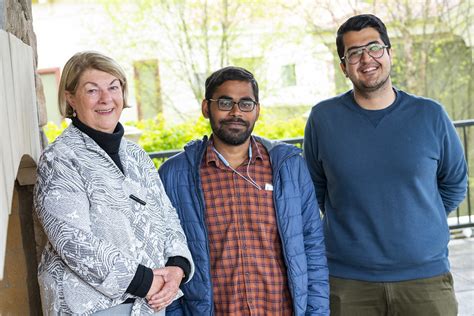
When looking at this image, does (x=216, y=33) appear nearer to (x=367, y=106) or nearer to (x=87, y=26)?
(x=87, y=26)

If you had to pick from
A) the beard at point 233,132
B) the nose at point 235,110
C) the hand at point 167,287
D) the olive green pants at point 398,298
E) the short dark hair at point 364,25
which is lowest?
the olive green pants at point 398,298

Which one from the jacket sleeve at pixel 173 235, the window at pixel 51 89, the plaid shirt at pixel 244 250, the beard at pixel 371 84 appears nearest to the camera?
the jacket sleeve at pixel 173 235

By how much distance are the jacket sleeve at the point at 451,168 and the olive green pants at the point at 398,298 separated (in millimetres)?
304

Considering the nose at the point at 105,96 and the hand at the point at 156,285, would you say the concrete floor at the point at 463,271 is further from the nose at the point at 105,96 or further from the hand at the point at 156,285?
the nose at the point at 105,96

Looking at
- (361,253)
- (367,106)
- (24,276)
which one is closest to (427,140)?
(367,106)

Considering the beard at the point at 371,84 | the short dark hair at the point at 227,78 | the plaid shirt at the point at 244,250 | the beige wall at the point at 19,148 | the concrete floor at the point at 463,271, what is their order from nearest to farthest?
the beige wall at the point at 19,148, the plaid shirt at the point at 244,250, the short dark hair at the point at 227,78, the beard at the point at 371,84, the concrete floor at the point at 463,271

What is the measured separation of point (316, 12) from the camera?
39.3ft

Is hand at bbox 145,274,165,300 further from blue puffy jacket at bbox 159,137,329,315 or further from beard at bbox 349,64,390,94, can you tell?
beard at bbox 349,64,390,94

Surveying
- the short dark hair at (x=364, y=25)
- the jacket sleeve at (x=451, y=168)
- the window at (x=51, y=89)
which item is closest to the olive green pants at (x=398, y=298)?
the jacket sleeve at (x=451, y=168)

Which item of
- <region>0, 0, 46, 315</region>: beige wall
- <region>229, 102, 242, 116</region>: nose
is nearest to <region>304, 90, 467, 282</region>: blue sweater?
<region>229, 102, 242, 116</region>: nose

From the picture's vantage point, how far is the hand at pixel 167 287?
6.96 ft

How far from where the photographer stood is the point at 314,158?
276 cm

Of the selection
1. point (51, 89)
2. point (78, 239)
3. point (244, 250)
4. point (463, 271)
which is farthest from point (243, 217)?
point (51, 89)

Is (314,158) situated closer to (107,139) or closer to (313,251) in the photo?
(313,251)
